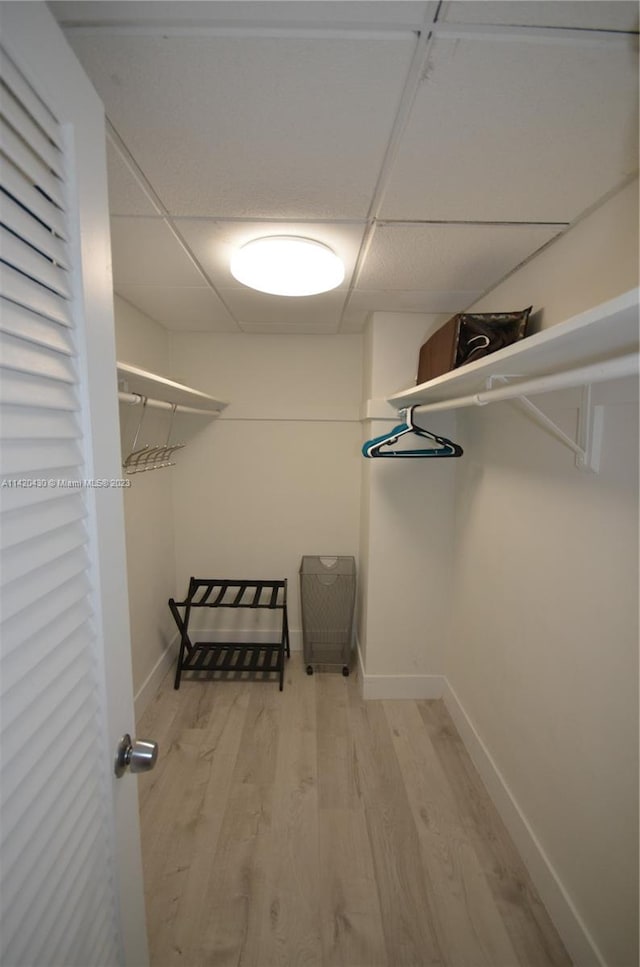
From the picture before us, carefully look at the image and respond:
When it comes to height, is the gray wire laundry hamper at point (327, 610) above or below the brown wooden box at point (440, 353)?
below

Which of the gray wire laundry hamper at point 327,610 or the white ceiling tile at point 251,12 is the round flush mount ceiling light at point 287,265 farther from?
the gray wire laundry hamper at point 327,610

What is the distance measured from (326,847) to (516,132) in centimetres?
230

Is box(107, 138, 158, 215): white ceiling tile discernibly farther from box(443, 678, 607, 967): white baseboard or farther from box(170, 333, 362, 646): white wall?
box(443, 678, 607, 967): white baseboard

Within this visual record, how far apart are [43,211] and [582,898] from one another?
6.77 ft

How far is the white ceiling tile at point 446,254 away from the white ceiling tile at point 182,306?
2.60 ft

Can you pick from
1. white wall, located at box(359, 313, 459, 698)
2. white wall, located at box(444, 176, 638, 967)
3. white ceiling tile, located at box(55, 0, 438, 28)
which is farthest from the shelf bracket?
white wall, located at box(359, 313, 459, 698)

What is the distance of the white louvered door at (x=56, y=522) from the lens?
471 mm

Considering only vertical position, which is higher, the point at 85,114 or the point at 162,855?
the point at 85,114

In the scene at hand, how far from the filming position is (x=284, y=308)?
2035 mm

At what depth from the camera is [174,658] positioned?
105 inches

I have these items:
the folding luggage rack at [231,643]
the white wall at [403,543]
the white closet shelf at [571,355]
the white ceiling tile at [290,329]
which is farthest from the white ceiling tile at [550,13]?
the folding luggage rack at [231,643]

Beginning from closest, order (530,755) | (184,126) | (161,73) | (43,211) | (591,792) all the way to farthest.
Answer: (43,211)
(161,73)
(184,126)
(591,792)
(530,755)

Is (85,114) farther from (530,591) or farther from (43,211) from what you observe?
(530,591)

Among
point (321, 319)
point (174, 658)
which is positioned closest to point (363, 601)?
point (174, 658)
